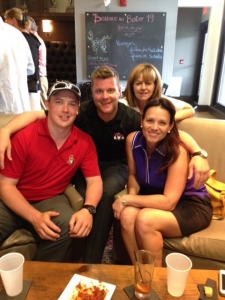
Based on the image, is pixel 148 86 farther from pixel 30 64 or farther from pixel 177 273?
pixel 177 273

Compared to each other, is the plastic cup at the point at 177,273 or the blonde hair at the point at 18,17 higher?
the blonde hair at the point at 18,17

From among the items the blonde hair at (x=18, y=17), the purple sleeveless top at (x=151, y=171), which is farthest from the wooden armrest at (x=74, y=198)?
the blonde hair at (x=18, y=17)

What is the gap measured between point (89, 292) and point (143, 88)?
1510 mm

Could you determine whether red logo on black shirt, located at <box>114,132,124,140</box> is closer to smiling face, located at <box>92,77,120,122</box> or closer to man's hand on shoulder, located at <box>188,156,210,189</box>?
smiling face, located at <box>92,77,120,122</box>

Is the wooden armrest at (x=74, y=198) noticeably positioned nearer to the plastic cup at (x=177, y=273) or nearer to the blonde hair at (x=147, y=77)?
the plastic cup at (x=177, y=273)

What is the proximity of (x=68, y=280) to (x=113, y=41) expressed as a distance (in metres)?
4.45

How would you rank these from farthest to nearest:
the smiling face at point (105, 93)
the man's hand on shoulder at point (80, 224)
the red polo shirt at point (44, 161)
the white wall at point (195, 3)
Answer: the white wall at point (195, 3), the smiling face at point (105, 93), the red polo shirt at point (44, 161), the man's hand on shoulder at point (80, 224)

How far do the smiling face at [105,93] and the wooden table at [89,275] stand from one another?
104 cm

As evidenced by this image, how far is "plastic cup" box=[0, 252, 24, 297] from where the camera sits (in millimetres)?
933

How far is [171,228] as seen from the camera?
146cm

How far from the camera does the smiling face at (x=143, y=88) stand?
2072 mm

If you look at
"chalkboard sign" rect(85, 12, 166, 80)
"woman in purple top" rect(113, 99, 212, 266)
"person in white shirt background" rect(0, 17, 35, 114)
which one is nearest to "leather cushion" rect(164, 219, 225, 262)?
"woman in purple top" rect(113, 99, 212, 266)

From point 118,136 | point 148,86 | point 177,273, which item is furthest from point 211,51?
point 177,273

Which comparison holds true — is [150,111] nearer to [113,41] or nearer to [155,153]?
[155,153]
